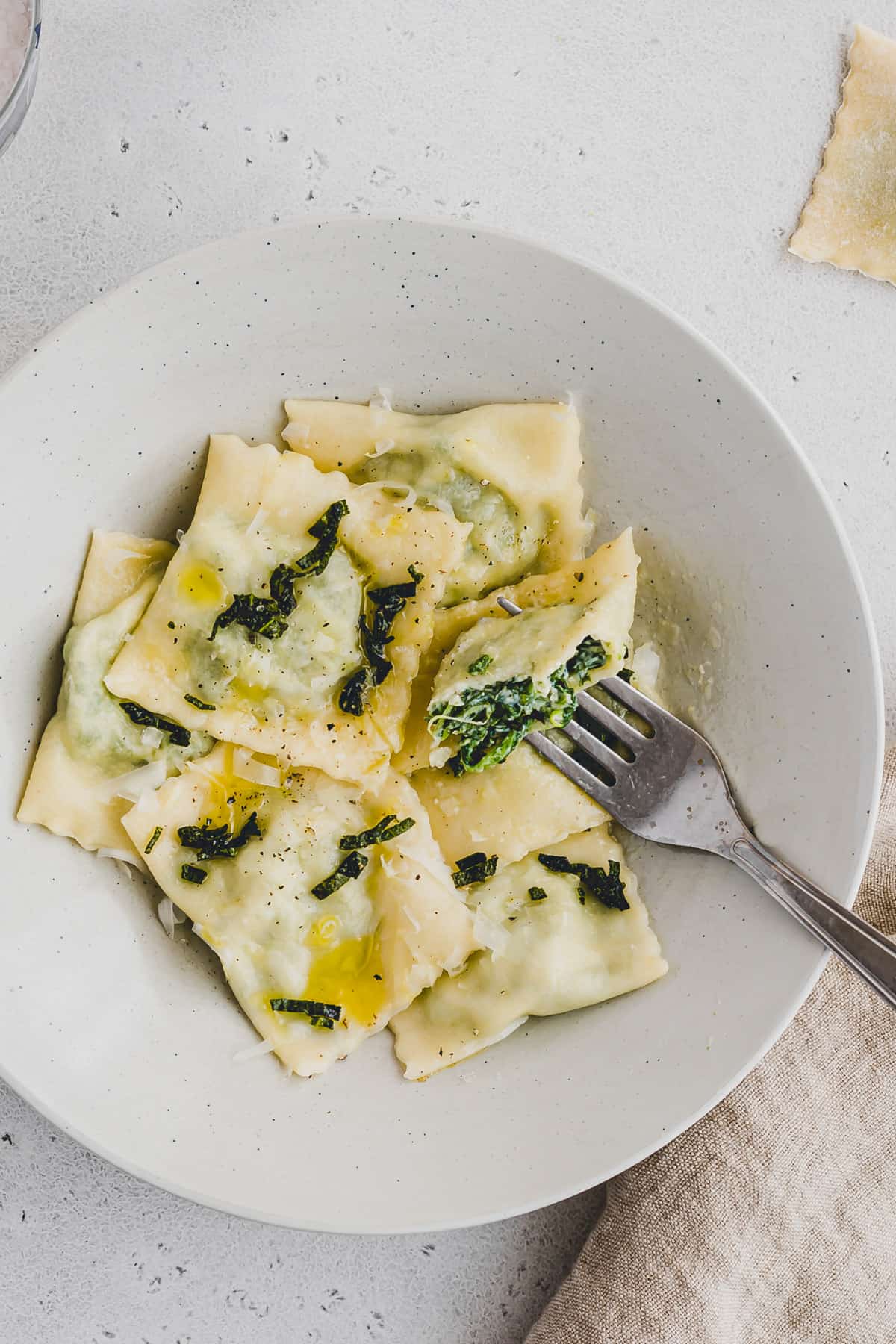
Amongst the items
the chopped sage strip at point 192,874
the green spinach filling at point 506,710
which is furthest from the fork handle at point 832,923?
the chopped sage strip at point 192,874

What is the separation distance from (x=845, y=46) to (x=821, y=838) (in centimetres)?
255

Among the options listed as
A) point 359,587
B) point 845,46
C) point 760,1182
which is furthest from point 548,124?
point 760,1182

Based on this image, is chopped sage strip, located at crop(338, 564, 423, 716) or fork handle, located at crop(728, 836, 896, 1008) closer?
fork handle, located at crop(728, 836, 896, 1008)

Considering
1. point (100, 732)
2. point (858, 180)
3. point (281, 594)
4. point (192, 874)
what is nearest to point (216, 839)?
point (192, 874)

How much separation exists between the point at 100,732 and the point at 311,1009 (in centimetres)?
90

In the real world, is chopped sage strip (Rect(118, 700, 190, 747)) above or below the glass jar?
below

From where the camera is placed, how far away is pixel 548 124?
3447 mm

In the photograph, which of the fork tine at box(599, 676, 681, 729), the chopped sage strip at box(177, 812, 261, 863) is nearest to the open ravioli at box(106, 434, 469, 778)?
the chopped sage strip at box(177, 812, 261, 863)

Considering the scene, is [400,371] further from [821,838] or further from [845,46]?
[845,46]

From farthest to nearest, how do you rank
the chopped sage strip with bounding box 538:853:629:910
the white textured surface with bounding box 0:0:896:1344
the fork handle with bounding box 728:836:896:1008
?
the white textured surface with bounding box 0:0:896:1344 → the chopped sage strip with bounding box 538:853:629:910 → the fork handle with bounding box 728:836:896:1008

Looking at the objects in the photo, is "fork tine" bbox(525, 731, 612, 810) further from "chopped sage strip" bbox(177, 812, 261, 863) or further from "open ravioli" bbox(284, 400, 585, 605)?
"chopped sage strip" bbox(177, 812, 261, 863)

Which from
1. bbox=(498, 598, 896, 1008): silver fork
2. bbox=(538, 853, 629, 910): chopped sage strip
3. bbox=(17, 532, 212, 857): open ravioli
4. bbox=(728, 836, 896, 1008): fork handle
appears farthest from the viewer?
bbox=(538, 853, 629, 910): chopped sage strip

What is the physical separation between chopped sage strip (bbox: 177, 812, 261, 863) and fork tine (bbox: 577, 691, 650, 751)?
0.93 metres

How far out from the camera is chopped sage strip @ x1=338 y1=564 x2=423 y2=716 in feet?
9.70
